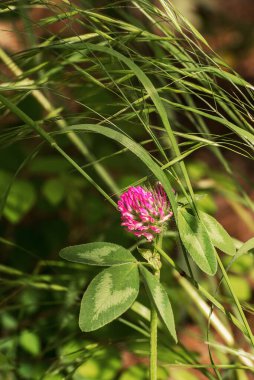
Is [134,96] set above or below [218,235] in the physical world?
above

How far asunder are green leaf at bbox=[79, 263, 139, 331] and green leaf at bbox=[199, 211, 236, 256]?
0.09 m

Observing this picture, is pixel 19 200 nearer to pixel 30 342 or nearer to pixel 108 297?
pixel 30 342

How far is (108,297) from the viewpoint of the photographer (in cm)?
57

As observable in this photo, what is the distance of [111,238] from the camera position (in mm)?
1300

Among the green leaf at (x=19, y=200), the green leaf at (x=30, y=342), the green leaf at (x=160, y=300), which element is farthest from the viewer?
the green leaf at (x=19, y=200)

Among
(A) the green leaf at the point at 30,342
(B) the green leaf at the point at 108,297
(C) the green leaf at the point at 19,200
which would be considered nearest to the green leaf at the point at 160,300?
(B) the green leaf at the point at 108,297

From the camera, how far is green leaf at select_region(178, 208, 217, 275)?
22.9 inches

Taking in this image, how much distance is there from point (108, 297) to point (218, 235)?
5.6 inches

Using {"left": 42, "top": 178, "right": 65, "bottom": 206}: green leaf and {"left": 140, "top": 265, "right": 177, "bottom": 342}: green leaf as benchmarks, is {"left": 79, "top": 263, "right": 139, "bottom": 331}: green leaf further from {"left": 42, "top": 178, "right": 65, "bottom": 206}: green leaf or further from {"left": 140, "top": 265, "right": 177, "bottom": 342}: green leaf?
→ {"left": 42, "top": 178, "right": 65, "bottom": 206}: green leaf

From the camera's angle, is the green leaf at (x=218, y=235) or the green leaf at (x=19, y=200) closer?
the green leaf at (x=218, y=235)

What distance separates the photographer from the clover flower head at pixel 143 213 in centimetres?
59

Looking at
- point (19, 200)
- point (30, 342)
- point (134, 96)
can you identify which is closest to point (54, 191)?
point (19, 200)

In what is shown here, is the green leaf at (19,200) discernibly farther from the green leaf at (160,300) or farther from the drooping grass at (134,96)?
the green leaf at (160,300)

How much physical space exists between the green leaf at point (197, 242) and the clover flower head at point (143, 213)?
0.06ft
